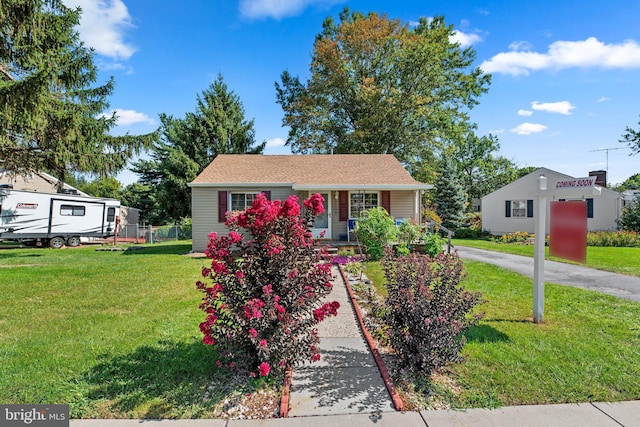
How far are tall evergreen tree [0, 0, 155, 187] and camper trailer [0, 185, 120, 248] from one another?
→ 664cm

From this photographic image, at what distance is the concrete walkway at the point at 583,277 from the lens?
22.4ft

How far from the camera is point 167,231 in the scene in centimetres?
2388

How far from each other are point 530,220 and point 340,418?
22.7m

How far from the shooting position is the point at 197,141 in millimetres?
26234

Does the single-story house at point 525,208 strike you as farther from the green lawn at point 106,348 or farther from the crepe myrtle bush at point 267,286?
the green lawn at point 106,348

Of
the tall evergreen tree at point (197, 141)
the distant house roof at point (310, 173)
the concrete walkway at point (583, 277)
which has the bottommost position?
the concrete walkway at point (583, 277)

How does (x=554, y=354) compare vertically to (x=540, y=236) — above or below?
below

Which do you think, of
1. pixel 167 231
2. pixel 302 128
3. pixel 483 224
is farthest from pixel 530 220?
pixel 167 231

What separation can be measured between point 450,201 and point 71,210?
24735 mm

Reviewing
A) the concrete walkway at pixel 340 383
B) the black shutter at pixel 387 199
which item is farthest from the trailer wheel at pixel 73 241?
the concrete walkway at pixel 340 383

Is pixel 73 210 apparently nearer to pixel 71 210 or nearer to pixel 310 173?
pixel 71 210

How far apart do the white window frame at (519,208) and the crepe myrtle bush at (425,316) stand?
21449mm

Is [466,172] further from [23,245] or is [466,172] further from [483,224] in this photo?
[23,245]

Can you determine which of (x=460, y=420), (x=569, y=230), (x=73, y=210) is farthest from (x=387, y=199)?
(x=73, y=210)
